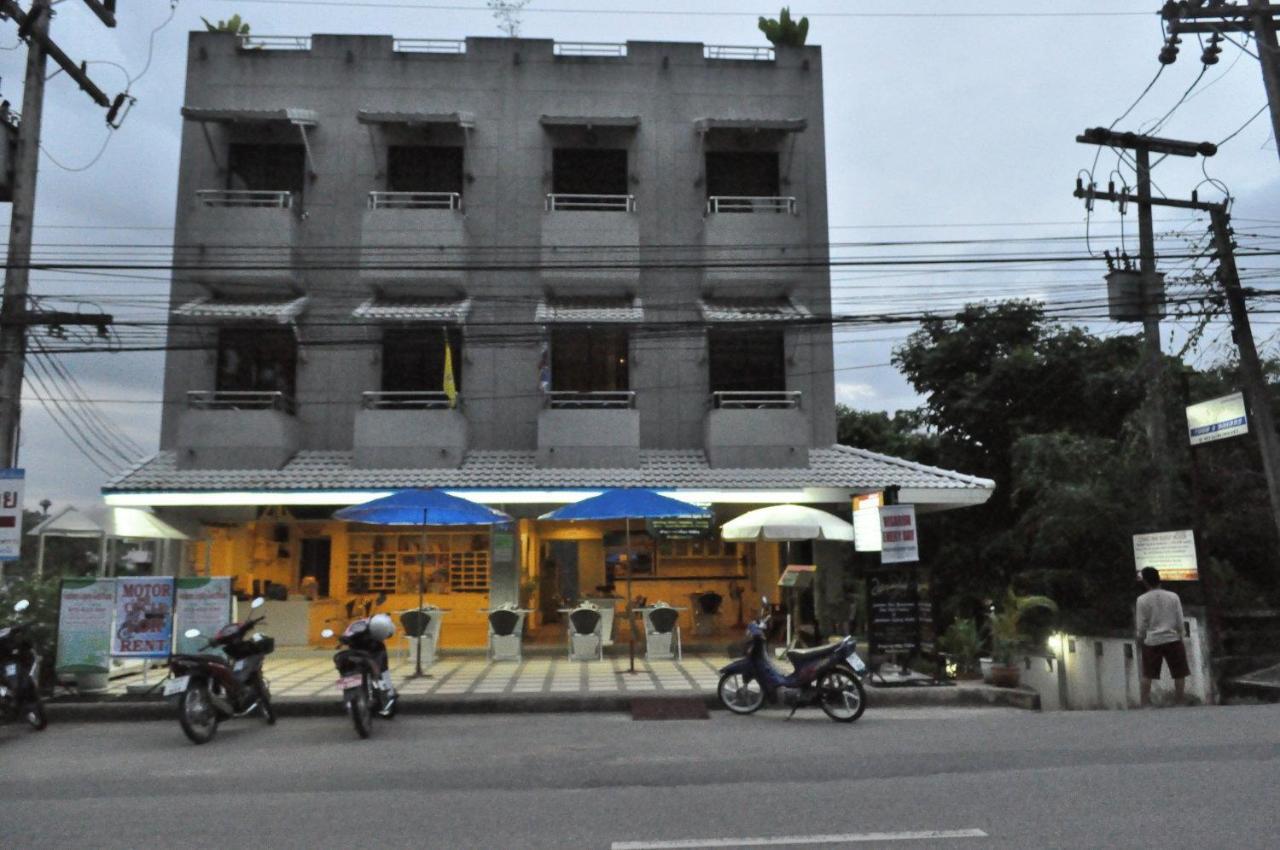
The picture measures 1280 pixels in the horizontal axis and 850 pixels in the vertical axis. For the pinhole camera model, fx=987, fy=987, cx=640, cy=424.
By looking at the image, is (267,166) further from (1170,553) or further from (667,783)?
(1170,553)

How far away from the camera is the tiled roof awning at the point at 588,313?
1714 cm

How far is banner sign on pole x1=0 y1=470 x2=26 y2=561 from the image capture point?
1105 cm

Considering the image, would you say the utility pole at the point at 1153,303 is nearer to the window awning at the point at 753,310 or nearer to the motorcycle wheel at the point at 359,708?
the window awning at the point at 753,310

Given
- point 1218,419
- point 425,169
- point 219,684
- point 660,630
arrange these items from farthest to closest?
point 425,169 → point 660,630 → point 1218,419 → point 219,684

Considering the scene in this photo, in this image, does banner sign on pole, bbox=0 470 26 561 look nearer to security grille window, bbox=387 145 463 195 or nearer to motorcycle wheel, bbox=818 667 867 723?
motorcycle wheel, bbox=818 667 867 723

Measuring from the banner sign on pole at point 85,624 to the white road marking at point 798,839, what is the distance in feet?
28.5

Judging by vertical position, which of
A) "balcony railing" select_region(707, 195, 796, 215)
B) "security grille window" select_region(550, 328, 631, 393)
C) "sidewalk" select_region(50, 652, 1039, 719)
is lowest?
"sidewalk" select_region(50, 652, 1039, 719)

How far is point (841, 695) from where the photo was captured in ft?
33.7

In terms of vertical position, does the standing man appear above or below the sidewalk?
above

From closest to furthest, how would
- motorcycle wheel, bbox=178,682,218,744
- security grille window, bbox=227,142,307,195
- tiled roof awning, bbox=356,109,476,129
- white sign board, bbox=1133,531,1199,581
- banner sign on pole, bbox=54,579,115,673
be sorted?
motorcycle wheel, bbox=178,682,218,744 < banner sign on pole, bbox=54,579,115,673 < white sign board, bbox=1133,531,1199,581 < tiled roof awning, bbox=356,109,476,129 < security grille window, bbox=227,142,307,195

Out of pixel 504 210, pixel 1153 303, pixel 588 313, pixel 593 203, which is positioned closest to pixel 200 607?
pixel 588 313

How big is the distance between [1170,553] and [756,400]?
25.1 feet

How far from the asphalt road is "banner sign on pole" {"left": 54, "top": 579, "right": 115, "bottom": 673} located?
47.9 inches

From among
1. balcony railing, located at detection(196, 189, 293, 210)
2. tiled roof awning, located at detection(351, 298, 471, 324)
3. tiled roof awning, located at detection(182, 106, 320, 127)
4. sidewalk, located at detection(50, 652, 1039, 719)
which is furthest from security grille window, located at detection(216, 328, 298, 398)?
sidewalk, located at detection(50, 652, 1039, 719)
